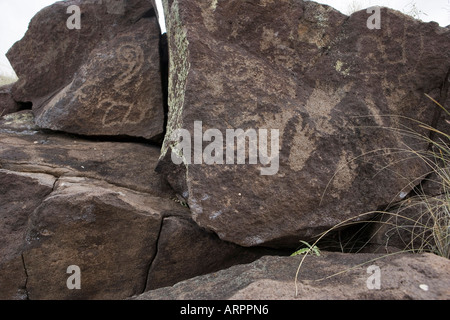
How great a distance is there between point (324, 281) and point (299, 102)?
3.85 ft

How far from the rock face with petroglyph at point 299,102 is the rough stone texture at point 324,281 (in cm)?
37

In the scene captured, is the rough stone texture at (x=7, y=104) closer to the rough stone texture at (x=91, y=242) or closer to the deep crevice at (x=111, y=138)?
the deep crevice at (x=111, y=138)

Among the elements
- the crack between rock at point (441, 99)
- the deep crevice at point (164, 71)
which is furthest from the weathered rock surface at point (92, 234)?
the crack between rock at point (441, 99)

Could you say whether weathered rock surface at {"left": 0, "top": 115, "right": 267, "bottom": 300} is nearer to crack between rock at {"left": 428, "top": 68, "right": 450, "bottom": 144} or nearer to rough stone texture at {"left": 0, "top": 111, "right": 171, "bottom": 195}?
rough stone texture at {"left": 0, "top": 111, "right": 171, "bottom": 195}

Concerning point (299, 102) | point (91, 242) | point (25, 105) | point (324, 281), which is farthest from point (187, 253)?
point (25, 105)

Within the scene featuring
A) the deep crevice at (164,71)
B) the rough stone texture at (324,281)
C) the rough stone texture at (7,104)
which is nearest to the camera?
the rough stone texture at (324,281)

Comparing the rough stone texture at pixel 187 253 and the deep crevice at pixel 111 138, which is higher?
the deep crevice at pixel 111 138

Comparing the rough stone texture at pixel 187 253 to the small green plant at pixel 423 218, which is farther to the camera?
the rough stone texture at pixel 187 253

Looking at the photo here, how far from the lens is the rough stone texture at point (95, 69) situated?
3.13 m

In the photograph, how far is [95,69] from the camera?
10.4ft

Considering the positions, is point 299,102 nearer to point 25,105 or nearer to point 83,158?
point 83,158
